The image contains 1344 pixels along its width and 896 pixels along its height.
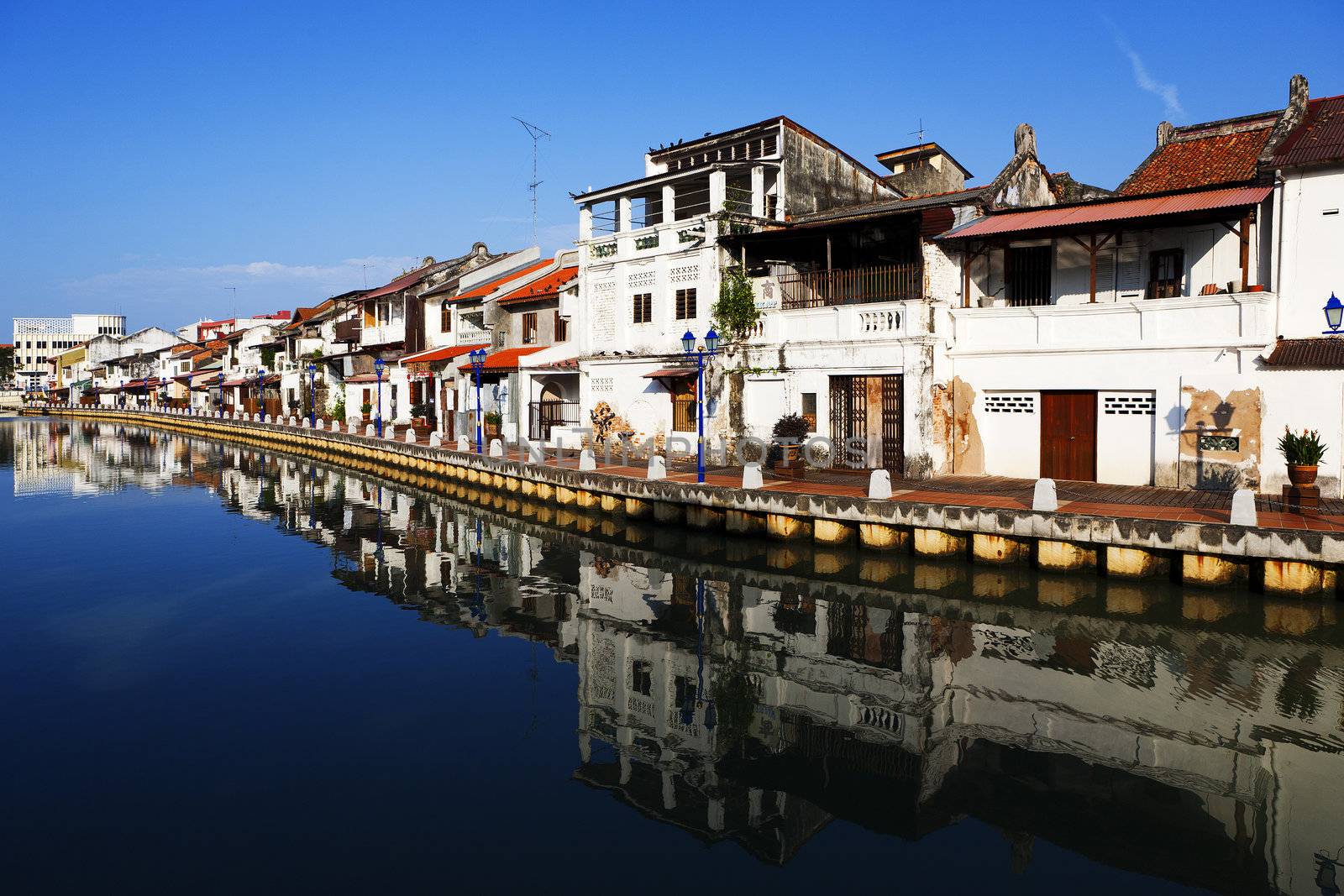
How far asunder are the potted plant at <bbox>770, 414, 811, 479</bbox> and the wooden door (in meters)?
6.07

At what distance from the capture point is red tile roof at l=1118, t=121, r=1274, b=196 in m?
24.0

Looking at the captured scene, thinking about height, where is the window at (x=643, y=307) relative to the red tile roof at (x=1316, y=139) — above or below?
below

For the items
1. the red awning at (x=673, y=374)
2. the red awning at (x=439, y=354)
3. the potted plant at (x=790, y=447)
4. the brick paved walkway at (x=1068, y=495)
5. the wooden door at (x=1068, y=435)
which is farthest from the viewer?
the red awning at (x=439, y=354)

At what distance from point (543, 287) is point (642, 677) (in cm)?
3034

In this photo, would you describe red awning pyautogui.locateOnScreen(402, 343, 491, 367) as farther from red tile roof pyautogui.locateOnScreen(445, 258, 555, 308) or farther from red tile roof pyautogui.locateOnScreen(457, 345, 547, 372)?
red tile roof pyautogui.locateOnScreen(445, 258, 555, 308)

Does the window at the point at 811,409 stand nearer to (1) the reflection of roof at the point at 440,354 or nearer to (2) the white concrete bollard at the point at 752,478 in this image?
(2) the white concrete bollard at the point at 752,478

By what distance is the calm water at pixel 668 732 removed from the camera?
799 cm

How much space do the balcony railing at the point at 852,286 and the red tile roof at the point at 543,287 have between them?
1366 centimetres

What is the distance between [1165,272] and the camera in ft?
72.5

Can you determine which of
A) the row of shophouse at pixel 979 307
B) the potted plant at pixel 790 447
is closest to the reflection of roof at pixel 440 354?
the row of shophouse at pixel 979 307

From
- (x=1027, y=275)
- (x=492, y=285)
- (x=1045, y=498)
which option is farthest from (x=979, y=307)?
(x=492, y=285)

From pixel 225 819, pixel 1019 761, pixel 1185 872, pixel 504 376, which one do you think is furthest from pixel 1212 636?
pixel 504 376

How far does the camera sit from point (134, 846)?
26.9 ft

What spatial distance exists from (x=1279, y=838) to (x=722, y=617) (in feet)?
30.4
